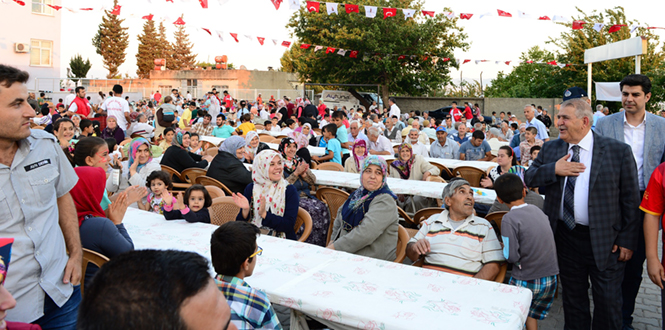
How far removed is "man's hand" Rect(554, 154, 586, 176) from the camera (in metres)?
2.96

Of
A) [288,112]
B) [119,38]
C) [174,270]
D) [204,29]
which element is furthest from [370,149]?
[119,38]

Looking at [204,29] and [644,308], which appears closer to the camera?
[644,308]

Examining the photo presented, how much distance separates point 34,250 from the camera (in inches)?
79.0

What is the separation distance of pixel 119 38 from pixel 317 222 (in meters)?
62.9

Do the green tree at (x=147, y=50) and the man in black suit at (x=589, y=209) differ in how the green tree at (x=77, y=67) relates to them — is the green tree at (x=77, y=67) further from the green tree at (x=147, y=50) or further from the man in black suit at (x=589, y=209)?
the man in black suit at (x=589, y=209)

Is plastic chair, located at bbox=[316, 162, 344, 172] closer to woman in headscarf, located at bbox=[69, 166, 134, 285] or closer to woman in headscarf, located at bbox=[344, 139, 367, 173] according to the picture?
woman in headscarf, located at bbox=[344, 139, 367, 173]

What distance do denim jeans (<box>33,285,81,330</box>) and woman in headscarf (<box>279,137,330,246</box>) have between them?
232cm

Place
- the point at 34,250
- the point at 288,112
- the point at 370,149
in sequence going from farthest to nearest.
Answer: the point at 288,112 < the point at 370,149 < the point at 34,250

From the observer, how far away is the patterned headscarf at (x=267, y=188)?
4.22 meters

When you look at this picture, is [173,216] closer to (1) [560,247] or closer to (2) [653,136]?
(1) [560,247]

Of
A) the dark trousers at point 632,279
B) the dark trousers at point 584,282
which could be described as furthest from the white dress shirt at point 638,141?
the dark trousers at point 584,282

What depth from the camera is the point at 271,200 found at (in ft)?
13.9

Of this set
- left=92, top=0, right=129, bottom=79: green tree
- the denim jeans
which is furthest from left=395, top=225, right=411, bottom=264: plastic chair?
left=92, top=0, right=129, bottom=79: green tree

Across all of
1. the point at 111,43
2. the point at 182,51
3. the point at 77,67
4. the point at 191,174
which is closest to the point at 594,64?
the point at 191,174
